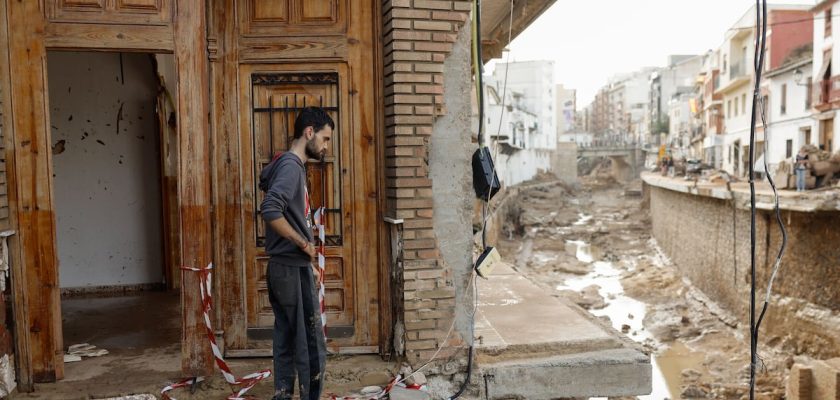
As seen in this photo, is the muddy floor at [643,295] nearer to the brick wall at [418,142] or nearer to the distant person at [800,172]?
the brick wall at [418,142]

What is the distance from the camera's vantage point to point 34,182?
Answer: 4.53 meters

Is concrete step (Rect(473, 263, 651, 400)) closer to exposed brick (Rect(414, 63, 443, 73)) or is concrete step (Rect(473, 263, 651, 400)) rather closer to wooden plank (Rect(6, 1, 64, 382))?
exposed brick (Rect(414, 63, 443, 73))

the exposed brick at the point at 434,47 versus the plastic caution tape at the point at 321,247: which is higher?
the exposed brick at the point at 434,47

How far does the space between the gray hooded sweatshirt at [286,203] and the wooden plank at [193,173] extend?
0.88 metres

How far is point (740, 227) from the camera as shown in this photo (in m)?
18.3

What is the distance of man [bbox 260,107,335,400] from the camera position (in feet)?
12.8

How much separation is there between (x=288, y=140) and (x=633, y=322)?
15.9 metres

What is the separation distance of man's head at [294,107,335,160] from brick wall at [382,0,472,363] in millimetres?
896

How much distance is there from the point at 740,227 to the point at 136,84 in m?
16.9

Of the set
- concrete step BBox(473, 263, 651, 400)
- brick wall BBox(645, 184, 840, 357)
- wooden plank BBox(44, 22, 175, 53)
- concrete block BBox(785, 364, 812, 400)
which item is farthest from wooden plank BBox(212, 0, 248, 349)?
brick wall BBox(645, 184, 840, 357)

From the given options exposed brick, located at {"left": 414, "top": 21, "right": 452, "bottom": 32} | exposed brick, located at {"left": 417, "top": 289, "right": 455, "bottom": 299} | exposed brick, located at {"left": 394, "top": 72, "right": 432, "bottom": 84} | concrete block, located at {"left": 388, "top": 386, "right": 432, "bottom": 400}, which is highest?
exposed brick, located at {"left": 414, "top": 21, "right": 452, "bottom": 32}

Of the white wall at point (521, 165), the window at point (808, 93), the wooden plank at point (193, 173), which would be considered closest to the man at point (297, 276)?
the wooden plank at point (193, 173)

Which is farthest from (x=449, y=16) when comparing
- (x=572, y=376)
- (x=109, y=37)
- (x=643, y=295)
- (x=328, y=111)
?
(x=643, y=295)

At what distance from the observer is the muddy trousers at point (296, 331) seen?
399 centimetres
